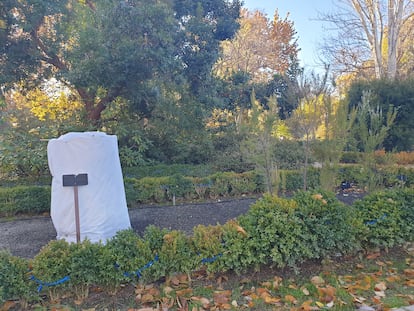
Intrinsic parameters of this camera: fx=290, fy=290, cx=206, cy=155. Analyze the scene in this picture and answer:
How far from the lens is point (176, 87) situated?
7.52m

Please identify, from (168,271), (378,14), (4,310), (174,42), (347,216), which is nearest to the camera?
(4,310)

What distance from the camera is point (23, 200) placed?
4.57 m

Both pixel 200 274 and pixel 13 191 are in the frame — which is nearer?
pixel 200 274

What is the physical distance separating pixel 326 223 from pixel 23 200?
4.44m

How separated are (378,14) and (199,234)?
51.5 ft

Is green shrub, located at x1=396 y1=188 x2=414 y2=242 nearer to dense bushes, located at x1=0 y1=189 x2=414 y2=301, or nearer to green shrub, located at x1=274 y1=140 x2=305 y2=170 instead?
dense bushes, located at x1=0 y1=189 x2=414 y2=301

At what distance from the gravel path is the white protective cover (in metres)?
0.58

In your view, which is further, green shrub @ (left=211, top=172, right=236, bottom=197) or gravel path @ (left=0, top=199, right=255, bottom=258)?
green shrub @ (left=211, top=172, right=236, bottom=197)

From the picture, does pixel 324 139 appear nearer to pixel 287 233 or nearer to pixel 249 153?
pixel 249 153

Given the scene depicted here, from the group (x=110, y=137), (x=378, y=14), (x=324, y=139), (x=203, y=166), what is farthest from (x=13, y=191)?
(x=378, y=14)

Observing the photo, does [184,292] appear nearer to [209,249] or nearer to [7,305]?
[209,249]

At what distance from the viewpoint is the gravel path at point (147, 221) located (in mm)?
3402

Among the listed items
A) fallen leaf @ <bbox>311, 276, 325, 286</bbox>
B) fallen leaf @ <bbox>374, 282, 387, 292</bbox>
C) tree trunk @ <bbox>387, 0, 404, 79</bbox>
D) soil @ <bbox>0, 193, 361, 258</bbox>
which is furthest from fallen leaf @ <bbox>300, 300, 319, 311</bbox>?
tree trunk @ <bbox>387, 0, 404, 79</bbox>

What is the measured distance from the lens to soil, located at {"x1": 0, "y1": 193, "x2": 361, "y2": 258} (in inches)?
135
